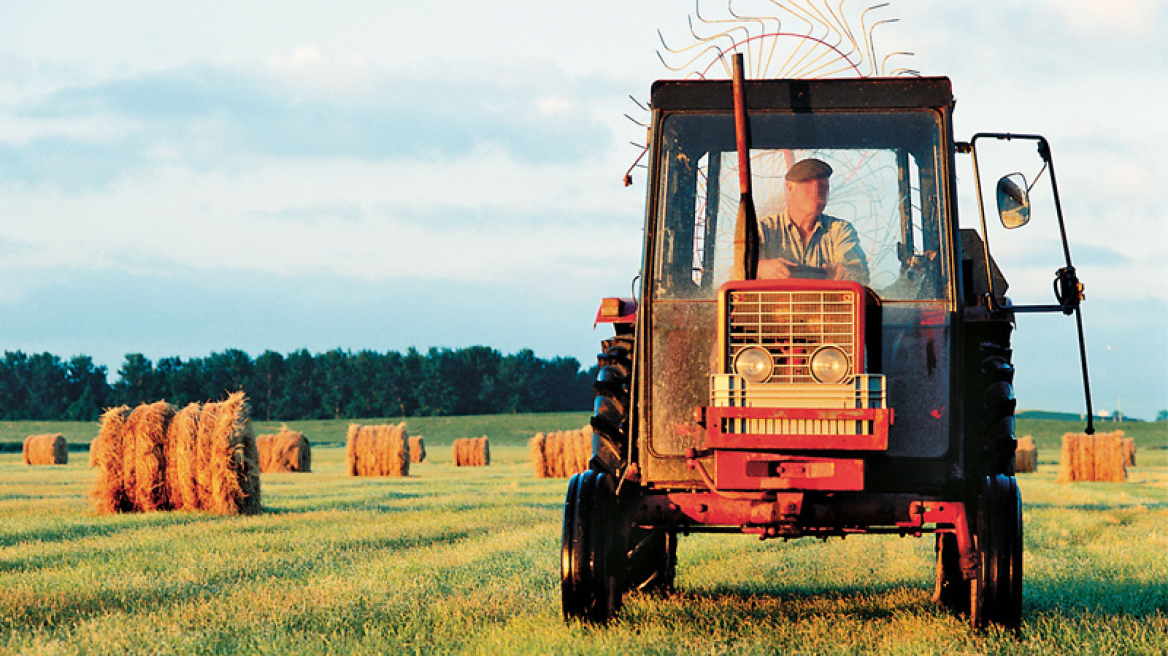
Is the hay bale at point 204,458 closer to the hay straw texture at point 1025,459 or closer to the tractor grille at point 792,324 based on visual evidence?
the tractor grille at point 792,324

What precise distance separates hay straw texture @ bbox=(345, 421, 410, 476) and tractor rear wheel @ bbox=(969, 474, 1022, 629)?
2489 cm

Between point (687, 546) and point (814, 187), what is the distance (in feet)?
18.4

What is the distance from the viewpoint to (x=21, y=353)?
109812 mm

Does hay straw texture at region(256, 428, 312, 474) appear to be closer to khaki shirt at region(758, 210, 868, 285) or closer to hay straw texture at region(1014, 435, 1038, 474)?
hay straw texture at region(1014, 435, 1038, 474)

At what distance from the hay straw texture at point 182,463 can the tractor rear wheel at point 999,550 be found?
454 inches

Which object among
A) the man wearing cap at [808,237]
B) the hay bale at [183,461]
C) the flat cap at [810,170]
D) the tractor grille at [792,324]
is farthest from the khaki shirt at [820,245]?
the hay bale at [183,461]

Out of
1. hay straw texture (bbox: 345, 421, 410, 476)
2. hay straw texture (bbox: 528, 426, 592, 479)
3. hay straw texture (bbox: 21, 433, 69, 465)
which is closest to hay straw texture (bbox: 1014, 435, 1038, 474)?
hay straw texture (bbox: 528, 426, 592, 479)

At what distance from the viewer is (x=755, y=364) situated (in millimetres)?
5672

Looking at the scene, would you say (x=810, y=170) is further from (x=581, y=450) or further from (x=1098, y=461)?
(x=1098, y=461)

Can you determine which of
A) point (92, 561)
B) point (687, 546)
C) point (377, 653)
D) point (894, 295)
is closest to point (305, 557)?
point (92, 561)

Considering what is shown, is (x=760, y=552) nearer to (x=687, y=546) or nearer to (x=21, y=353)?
(x=687, y=546)

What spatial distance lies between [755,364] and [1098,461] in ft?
81.3

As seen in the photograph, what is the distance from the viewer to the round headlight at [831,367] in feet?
18.4

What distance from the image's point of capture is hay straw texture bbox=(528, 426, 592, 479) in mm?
27953
